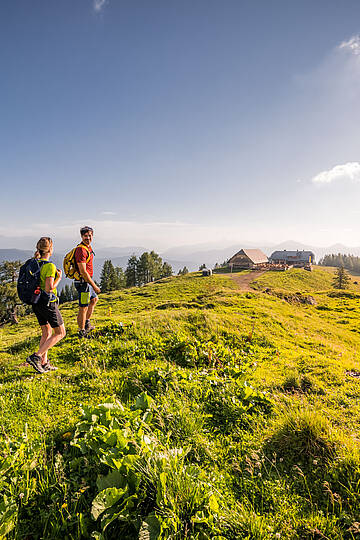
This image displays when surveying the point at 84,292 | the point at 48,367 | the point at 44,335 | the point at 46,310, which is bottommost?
the point at 48,367

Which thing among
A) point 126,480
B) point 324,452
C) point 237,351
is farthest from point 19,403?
point 237,351

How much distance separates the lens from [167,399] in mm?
4043

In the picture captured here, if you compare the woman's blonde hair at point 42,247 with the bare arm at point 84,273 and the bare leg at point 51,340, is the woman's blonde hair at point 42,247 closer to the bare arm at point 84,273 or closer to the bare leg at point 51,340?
the bare arm at point 84,273

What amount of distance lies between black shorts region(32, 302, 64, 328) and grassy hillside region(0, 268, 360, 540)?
1205mm

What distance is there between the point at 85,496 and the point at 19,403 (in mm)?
2634

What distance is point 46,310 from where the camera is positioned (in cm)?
577

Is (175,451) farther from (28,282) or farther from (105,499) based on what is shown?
(28,282)

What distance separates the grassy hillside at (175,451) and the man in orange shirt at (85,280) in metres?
1.64

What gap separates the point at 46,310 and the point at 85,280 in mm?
1876

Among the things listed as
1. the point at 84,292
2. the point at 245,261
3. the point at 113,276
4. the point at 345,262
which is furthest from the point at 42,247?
the point at 345,262

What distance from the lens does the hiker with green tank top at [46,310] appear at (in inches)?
223

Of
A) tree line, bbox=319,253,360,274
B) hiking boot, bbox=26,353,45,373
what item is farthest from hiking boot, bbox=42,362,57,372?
tree line, bbox=319,253,360,274

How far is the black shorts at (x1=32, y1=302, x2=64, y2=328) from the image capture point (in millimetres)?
5738

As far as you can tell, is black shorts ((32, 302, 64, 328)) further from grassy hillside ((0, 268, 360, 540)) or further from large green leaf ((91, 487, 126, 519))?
large green leaf ((91, 487, 126, 519))
